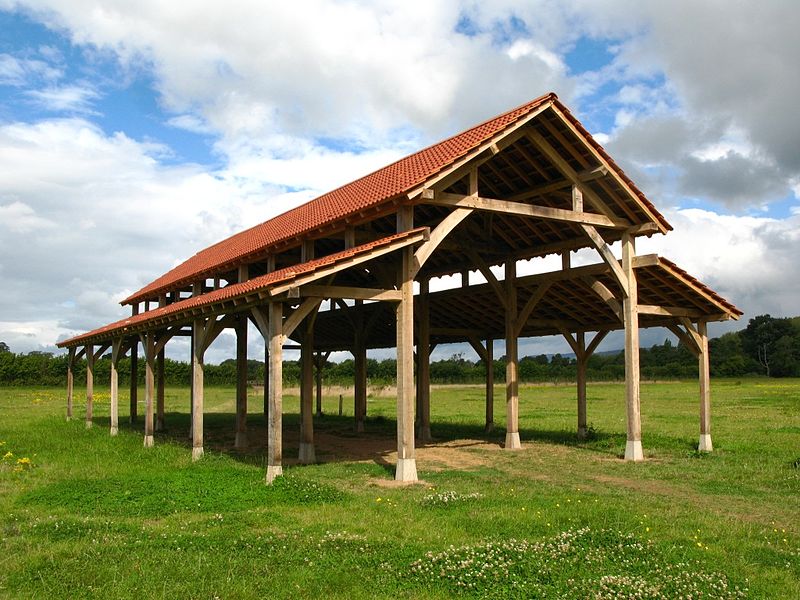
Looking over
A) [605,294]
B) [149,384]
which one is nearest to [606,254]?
[605,294]

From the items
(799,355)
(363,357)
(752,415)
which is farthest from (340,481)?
(799,355)

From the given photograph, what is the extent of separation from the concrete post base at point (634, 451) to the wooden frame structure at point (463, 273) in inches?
1.7

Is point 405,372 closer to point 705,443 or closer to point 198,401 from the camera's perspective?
point 198,401

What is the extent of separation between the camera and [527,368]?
228 feet

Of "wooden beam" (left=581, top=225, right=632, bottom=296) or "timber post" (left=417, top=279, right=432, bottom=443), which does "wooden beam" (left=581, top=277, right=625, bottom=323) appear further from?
"timber post" (left=417, top=279, right=432, bottom=443)

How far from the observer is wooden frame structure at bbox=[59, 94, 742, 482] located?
1234 cm

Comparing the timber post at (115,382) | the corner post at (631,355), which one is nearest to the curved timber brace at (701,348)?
the corner post at (631,355)

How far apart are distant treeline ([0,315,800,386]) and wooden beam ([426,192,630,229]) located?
13.1 meters

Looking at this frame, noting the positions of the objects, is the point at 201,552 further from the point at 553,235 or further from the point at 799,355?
the point at 799,355

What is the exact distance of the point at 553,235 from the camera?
694 inches

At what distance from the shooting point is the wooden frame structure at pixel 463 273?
12344mm

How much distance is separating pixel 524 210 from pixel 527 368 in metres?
56.7

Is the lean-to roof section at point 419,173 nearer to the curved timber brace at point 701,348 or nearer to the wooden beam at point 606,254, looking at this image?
the wooden beam at point 606,254

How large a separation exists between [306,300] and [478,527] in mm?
5032
